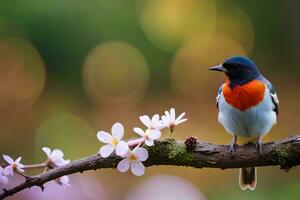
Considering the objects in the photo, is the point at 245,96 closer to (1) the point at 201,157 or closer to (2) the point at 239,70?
(2) the point at 239,70

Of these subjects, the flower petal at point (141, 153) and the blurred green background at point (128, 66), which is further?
the blurred green background at point (128, 66)

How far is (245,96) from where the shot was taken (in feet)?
5.21

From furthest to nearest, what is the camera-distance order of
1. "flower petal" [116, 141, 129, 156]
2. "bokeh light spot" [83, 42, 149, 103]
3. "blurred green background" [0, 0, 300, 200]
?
"bokeh light spot" [83, 42, 149, 103]
"blurred green background" [0, 0, 300, 200]
"flower petal" [116, 141, 129, 156]

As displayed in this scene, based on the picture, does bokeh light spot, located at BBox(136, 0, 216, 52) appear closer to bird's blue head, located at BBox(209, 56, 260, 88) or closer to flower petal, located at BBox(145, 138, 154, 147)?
bird's blue head, located at BBox(209, 56, 260, 88)

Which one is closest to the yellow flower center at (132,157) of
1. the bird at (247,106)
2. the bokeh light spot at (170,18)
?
the bird at (247,106)

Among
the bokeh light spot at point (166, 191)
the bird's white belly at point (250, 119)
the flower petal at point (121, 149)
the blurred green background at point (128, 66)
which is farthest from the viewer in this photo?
the blurred green background at point (128, 66)

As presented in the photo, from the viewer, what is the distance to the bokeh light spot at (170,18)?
140 inches

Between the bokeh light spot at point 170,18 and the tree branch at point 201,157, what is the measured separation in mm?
2325

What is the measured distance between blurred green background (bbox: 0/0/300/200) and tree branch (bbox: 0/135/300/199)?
1821 mm

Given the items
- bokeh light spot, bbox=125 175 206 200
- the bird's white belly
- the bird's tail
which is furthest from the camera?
bokeh light spot, bbox=125 175 206 200

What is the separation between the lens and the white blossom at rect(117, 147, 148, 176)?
3.79 feet

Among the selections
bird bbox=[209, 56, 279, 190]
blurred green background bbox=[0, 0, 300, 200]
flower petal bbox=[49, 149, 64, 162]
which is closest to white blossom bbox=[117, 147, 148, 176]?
flower petal bbox=[49, 149, 64, 162]

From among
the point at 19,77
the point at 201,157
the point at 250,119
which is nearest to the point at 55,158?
the point at 201,157

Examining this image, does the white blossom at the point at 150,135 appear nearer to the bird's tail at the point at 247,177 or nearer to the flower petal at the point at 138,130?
the flower petal at the point at 138,130
